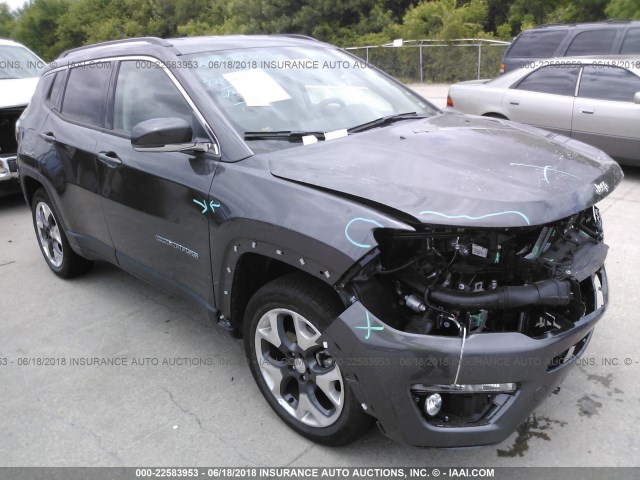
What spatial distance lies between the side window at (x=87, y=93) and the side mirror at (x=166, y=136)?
1131 mm

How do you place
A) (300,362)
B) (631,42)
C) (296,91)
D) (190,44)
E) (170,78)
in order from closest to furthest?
(300,362) < (170,78) < (296,91) < (190,44) < (631,42)

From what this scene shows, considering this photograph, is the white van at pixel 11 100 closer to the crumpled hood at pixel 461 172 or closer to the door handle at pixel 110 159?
the door handle at pixel 110 159

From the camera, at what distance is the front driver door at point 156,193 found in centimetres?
308

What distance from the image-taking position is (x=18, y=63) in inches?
336

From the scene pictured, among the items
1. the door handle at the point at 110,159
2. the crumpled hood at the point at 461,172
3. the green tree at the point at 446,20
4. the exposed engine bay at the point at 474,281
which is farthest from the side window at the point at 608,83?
the green tree at the point at 446,20

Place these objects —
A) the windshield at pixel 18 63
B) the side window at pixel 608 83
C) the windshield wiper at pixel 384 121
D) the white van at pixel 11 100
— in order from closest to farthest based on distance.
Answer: the windshield wiper at pixel 384 121 < the white van at pixel 11 100 < the side window at pixel 608 83 < the windshield at pixel 18 63

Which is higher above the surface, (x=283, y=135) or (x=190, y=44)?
(x=190, y=44)

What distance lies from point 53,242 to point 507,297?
405 centimetres

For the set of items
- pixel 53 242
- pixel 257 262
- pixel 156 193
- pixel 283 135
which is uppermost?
pixel 283 135

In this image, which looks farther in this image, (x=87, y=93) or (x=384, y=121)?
(x=87, y=93)

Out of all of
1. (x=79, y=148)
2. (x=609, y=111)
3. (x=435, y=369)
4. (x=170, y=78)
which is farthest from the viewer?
(x=609, y=111)

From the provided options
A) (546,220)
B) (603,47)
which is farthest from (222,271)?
(603,47)

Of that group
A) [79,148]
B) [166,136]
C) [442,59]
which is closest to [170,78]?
[166,136]

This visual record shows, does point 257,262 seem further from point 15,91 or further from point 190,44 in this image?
point 15,91
